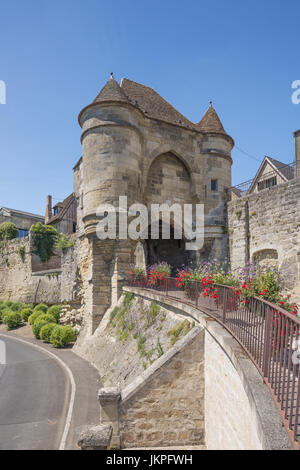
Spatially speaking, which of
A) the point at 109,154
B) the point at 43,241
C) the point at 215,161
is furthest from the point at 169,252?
the point at 43,241

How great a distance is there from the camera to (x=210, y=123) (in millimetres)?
→ 16953

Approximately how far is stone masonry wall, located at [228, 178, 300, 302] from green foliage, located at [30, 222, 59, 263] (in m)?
17.7

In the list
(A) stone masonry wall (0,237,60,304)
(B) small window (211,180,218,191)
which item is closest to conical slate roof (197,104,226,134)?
(B) small window (211,180,218,191)

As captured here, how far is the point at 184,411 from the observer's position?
7.01 metres

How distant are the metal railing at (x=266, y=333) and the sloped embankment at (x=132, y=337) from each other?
0.85 meters

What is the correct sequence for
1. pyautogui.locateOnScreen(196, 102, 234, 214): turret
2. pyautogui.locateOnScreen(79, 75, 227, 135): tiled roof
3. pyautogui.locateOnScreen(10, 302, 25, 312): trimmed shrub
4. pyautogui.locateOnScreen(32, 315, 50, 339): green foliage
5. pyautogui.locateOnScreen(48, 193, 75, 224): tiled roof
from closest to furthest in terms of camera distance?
1. pyautogui.locateOnScreen(79, 75, 227, 135): tiled roof
2. pyautogui.locateOnScreen(196, 102, 234, 214): turret
3. pyautogui.locateOnScreen(32, 315, 50, 339): green foliage
4. pyautogui.locateOnScreen(10, 302, 25, 312): trimmed shrub
5. pyautogui.locateOnScreen(48, 193, 75, 224): tiled roof

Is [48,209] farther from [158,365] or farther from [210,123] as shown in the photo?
[158,365]

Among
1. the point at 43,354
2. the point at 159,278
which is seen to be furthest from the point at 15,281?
the point at 159,278

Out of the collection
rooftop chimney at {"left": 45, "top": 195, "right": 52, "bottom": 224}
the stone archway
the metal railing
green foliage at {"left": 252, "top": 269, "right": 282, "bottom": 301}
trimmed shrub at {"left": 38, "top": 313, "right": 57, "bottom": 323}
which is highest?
rooftop chimney at {"left": 45, "top": 195, "right": 52, "bottom": 224}

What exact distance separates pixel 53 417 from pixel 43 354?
7097mm

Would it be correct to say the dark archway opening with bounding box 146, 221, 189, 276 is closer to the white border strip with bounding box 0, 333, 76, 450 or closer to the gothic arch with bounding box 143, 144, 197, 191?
the gothic arch with bounding box 143, 144, 197, 191

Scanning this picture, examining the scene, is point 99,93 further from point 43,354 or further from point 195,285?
point 43,354

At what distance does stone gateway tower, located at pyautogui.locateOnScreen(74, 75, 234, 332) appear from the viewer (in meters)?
13.8

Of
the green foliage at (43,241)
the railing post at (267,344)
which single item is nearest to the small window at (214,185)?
the railing post at (267,344)
